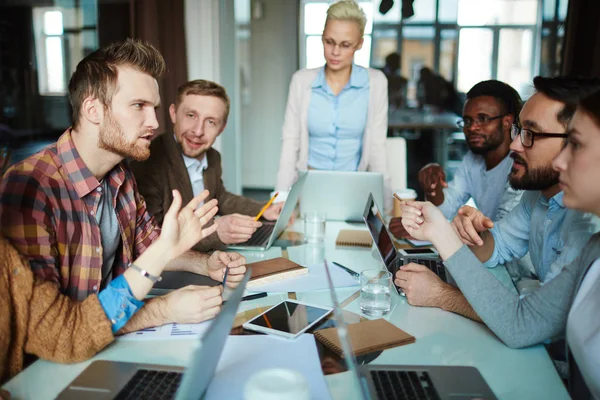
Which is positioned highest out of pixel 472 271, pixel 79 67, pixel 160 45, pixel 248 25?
pixel 248 25

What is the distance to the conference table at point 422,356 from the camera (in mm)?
972

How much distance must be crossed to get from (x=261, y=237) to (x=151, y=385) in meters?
1.13

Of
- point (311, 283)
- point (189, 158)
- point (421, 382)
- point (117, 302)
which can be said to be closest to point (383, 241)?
point (311, 283)

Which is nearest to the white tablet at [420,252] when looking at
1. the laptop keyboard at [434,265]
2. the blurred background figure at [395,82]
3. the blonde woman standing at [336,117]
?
the laptop keyboard at [434,265]

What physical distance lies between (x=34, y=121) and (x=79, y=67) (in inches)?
103

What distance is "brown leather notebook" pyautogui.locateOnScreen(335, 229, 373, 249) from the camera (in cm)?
199

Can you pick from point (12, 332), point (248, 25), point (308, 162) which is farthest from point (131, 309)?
point (248, 25)

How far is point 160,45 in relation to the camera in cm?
365

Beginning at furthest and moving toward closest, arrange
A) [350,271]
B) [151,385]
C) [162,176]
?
[162,176] < [350,271] < [151,385]

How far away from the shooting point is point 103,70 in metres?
1.44

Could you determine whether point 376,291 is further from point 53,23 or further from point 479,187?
point 53,23

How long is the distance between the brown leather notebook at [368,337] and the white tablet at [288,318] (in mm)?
62

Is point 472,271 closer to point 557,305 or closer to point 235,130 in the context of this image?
point 557,305

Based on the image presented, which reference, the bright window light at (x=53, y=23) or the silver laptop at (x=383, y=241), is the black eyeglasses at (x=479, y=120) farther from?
the bright window light at (x=53, y=23)
